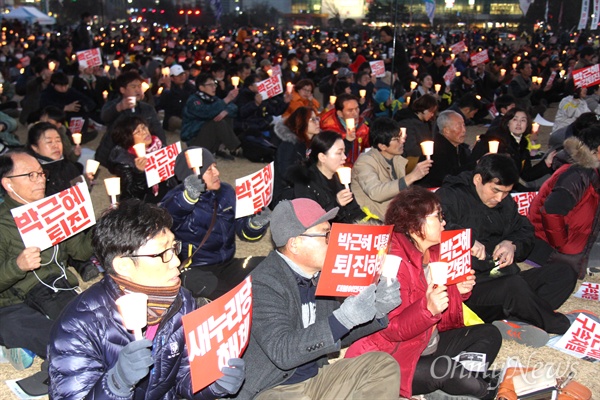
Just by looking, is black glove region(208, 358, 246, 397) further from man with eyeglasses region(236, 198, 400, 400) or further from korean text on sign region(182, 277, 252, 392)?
man with eyeglasses region(236, 198, 400, 400)

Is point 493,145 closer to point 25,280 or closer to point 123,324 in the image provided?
point 25,280

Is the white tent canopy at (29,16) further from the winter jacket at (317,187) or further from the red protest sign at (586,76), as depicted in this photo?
the winter jacket at (317,187)

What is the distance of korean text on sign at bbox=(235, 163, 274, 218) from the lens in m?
4.92

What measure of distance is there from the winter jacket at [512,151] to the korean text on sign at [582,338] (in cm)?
269

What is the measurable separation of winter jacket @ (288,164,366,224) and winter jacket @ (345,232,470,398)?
5.02 feet

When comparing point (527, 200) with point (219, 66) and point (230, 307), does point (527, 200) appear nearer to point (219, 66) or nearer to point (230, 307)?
Result: point (230, 307)

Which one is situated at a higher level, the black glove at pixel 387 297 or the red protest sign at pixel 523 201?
the black glove at pixel 387 297

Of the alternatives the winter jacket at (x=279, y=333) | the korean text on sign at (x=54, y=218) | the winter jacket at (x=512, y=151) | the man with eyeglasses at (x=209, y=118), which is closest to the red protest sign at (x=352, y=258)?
the winter jacket at (x=279, y=333)

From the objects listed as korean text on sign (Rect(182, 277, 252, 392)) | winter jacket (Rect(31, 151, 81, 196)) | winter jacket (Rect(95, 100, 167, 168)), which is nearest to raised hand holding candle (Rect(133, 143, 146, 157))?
winter jacket (Rect(31, 151, 81, 196))

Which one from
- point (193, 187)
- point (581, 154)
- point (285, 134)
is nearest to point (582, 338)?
point (581, 154)

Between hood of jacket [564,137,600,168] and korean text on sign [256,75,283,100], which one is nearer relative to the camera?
hood of jacket [564,137,600,168]

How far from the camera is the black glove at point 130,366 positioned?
2314mm

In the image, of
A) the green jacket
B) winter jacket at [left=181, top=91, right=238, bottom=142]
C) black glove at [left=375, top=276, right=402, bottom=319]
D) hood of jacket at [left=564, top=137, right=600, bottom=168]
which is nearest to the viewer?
black glove at [left=375, top=276, right=402, bottom=319]

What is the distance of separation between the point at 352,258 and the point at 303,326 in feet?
1.33
